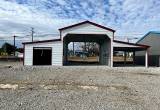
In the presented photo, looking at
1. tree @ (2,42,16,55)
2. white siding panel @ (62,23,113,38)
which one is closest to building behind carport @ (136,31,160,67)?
white siding panel @ (62,23,113,38)

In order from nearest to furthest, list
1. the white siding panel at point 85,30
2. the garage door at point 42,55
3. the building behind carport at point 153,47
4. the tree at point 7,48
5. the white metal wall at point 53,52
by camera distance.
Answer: the white metal wall at point 53,52
the white siding panel at point 85,30
the garage door at point 42,55
the building behind carport at point 153,47
the tree at point 7,48

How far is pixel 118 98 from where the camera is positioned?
469 inches

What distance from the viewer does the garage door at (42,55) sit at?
4083 cm

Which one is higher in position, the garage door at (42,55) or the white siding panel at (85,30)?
the white siding panel at (85,30)

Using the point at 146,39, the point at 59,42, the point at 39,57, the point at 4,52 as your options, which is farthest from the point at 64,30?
the point at 4,52

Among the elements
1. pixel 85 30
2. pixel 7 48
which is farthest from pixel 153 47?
pixel 7 48

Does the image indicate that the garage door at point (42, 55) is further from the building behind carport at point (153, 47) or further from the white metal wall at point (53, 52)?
the building behind carport at point (153, 47)

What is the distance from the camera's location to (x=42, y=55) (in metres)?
43.6

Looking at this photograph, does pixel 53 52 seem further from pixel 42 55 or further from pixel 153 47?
pixel 153 47

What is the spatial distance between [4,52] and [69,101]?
105 metres

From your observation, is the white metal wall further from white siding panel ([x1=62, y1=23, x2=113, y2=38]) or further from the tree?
the tree

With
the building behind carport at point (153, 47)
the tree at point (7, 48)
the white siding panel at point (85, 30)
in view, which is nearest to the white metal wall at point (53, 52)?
the white siding panel at point (85, 30)

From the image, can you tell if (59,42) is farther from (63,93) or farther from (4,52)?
(4,52)

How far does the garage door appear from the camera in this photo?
40.8 meters
